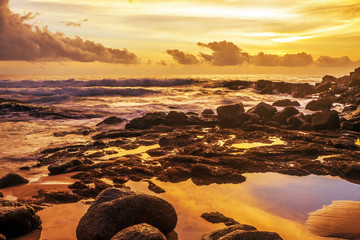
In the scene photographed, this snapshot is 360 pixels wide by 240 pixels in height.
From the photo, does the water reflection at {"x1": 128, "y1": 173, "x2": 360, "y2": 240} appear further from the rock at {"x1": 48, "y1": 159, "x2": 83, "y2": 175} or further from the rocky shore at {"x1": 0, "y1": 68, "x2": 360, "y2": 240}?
the rock at {"x1": 48, "y1": 159, "x2": 83, "y2": 175}

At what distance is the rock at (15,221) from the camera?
3850 millimetres

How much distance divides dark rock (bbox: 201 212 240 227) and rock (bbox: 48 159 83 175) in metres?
3.78

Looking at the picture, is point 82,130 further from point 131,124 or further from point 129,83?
point 129,83

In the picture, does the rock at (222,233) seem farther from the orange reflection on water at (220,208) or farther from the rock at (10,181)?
the rock at (10,181)

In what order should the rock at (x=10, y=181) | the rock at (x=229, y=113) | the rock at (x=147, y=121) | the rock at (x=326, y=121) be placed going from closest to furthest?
1. the rock at (x=10, y=181)
2. the rock at (x=326, y=121)
3. the rock at (x=147, y=121)
4. the rock at (x=229, y=113)

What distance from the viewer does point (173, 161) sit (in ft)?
23.6

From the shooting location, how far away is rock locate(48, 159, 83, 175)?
668 centimetres

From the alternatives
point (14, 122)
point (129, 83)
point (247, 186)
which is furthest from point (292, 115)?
point (129, 83)

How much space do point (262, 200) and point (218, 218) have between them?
112 cm

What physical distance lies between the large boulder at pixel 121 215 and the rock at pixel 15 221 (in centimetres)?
89

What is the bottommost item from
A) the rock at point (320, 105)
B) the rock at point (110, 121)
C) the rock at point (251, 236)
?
the rock at point (110, 121)

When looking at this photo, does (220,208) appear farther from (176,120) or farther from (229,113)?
(229,113)

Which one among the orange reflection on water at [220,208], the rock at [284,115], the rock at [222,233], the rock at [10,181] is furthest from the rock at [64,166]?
the rock at [284,115]

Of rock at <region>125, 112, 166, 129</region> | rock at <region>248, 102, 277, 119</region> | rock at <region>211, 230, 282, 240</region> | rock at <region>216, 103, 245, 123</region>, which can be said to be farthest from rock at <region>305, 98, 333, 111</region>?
rock at <region>211, 230, 282, 240</region>
